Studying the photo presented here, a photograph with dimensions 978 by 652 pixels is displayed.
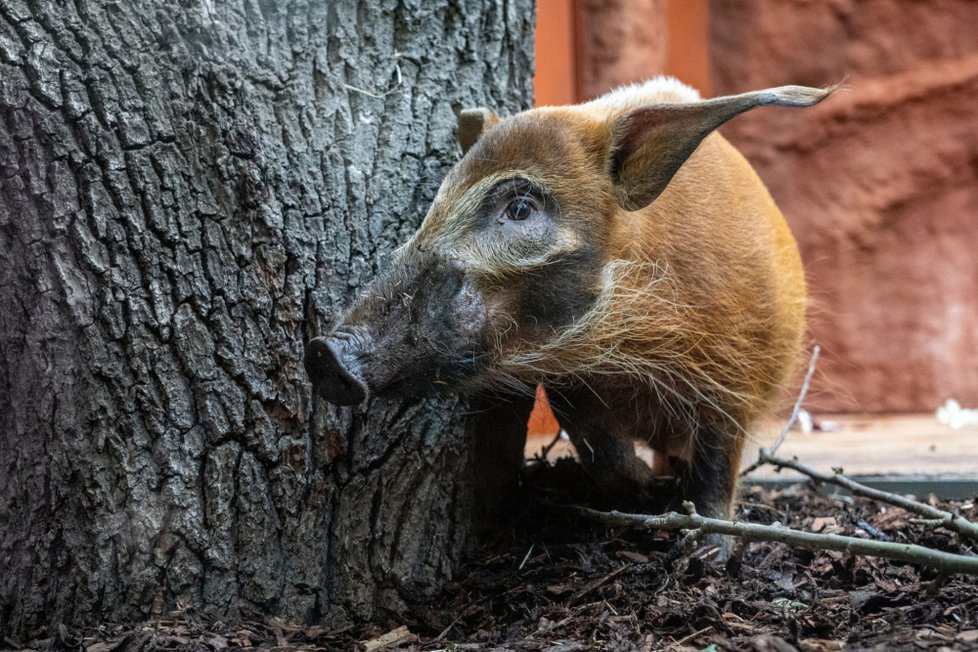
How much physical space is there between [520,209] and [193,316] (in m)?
0.93

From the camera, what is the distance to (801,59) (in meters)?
7.12

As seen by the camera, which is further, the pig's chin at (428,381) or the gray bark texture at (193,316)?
the pig's chin at (428,381)

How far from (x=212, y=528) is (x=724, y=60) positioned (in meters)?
5.68

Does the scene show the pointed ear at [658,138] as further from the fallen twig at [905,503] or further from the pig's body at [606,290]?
the fallen twig at [905,503]

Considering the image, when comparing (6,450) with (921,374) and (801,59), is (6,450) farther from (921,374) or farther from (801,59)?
(921,374)

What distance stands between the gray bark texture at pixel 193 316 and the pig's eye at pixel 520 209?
38cm

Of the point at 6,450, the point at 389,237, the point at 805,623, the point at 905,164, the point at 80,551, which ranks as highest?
the point at 905,164

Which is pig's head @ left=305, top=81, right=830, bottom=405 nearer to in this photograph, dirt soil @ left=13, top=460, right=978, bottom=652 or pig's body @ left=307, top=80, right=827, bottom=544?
pig's body @ left=307, top=80, right=827, bottom=544

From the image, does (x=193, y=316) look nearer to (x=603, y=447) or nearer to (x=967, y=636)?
(x=603, y=447)

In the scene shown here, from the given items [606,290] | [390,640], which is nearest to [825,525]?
[606,290]

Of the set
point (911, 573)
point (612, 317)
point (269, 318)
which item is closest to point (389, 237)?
point (269, 318)

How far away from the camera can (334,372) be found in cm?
253

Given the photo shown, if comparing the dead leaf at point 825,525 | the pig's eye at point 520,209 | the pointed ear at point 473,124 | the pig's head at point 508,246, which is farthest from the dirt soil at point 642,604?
the pointed ear at point 473,124

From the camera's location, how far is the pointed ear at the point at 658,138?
8.99 ft
